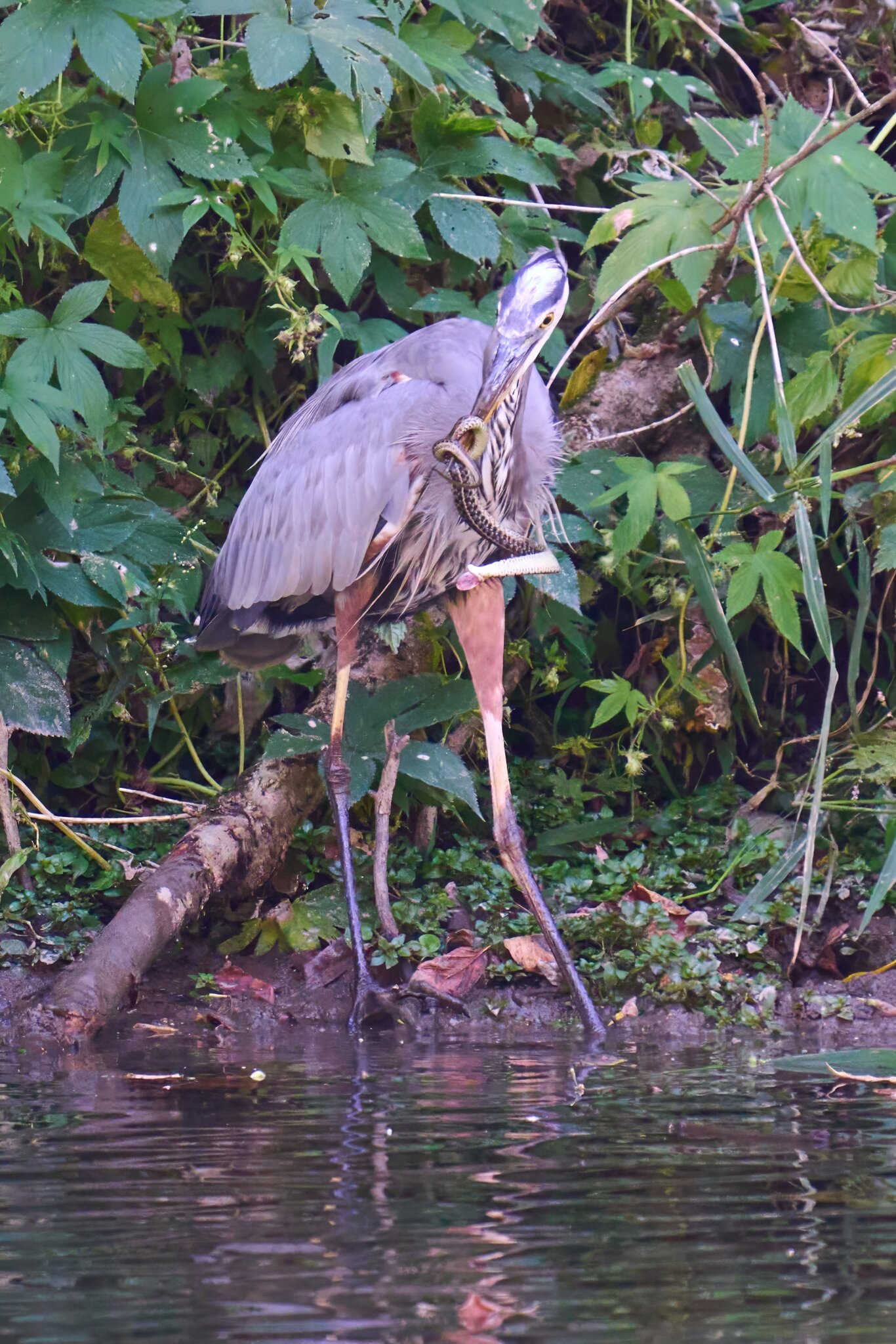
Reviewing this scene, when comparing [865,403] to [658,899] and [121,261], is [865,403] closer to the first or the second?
[658,899]

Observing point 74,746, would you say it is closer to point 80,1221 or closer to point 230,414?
point 230,414

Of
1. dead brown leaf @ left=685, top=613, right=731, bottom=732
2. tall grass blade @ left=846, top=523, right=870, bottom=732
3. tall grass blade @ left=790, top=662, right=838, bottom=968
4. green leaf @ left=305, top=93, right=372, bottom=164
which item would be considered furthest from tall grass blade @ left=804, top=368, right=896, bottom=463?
green leaf @ left=305, top=93, right=372, bottom=164

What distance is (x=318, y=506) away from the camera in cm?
415

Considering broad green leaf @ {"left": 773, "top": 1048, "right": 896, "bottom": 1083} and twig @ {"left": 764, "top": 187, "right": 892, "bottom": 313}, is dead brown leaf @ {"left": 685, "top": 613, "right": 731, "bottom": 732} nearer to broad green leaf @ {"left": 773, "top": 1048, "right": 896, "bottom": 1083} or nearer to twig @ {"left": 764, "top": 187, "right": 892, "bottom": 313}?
twig @ {"left": 764, "top": 187, "right": 892, "bottom": 313}

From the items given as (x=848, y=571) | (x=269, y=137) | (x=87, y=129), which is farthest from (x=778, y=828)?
(x=87, y=129)

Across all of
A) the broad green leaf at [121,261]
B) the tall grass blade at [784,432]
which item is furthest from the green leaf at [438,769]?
the broad green leaf at [121,261]

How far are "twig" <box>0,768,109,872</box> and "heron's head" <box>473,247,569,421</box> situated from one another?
163 centimetres

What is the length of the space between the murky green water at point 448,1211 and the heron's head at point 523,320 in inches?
68.0

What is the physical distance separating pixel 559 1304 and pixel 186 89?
11.5 feet

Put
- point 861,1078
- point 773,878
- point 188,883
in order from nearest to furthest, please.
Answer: point 861,1078 → point 773,878 → point 188,883

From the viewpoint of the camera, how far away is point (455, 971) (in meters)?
3.92

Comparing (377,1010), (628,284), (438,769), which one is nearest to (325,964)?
(377,1010)

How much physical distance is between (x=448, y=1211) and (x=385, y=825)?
2.50m

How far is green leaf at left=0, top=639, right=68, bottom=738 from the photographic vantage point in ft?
13.9
